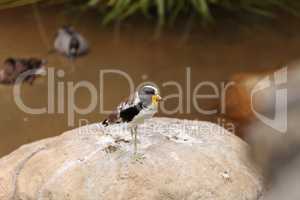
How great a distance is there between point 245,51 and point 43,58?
963mm

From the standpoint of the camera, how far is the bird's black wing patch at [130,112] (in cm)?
146

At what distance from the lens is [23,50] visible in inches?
114

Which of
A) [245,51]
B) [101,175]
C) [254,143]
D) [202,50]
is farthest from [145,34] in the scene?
[101,175]

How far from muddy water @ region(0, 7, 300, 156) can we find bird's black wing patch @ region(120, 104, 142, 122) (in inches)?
39.0

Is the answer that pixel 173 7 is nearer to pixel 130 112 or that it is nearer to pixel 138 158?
pixel 138 158

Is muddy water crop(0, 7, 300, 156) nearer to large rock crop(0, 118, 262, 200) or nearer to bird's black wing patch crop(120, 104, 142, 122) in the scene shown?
large rock crop(0, 118, 262, 200)

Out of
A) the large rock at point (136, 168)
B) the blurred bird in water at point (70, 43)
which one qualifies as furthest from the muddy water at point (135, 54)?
the large rock at point (136, 168)

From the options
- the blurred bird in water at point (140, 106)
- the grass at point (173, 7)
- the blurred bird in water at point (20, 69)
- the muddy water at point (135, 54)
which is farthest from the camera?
the grass at point (173, 7)

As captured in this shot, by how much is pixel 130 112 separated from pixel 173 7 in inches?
70.1

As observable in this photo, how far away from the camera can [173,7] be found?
317 centimetres

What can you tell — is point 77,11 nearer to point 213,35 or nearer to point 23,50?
point 23,50

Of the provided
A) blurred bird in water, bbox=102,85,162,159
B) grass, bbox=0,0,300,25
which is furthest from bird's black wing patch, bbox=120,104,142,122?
grass, bbox=0,0,300,25

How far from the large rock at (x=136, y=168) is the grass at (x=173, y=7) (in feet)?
4.33

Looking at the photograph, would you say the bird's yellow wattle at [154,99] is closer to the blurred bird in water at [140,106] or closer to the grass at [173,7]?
the blurred bird in water at [140,106]
